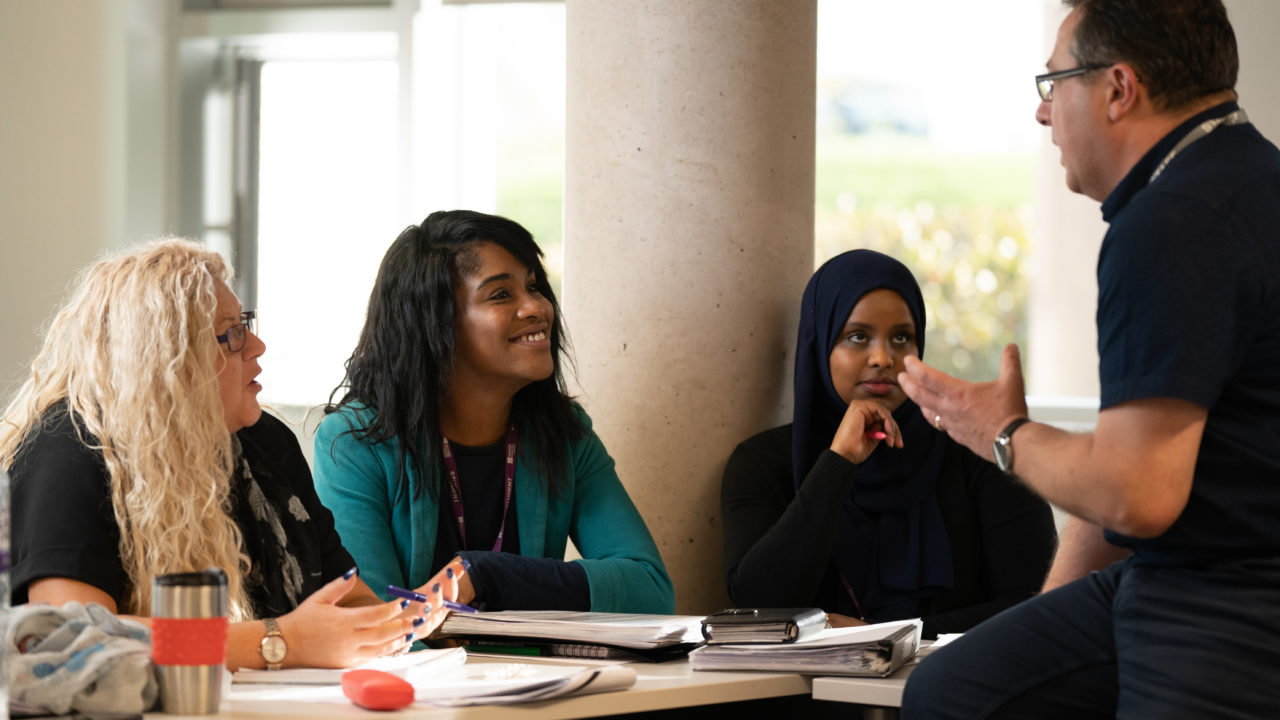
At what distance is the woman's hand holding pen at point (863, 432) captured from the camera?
10.0 feet

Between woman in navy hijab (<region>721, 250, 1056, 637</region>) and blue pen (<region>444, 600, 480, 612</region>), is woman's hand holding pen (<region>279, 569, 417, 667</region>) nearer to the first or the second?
blue pen (<region>444, 600, 480, 612</region>)

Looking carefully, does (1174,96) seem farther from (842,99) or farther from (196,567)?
(842,99)

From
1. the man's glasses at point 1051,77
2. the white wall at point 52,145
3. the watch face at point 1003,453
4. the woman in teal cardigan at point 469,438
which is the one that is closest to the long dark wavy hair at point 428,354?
the woman in teal cardigan at point 469,438

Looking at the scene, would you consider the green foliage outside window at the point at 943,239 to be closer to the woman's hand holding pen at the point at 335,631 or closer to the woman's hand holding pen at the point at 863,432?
the woman's hand holding pen at the point at 863,432

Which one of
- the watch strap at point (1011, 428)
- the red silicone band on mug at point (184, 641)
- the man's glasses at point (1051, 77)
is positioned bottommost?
the red silicone band on mug at point (184, 641)

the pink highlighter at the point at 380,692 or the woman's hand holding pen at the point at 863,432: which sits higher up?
the woman's hand holding pen at the point at 863,432

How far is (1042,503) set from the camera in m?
3.15

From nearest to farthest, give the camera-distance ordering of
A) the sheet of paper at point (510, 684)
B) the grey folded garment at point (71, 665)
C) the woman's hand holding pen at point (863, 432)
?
the grey folded garment at point (71, 665) → the sheet of paper at point (510, 684) → the woman's hand holding pen at point (863, 432)

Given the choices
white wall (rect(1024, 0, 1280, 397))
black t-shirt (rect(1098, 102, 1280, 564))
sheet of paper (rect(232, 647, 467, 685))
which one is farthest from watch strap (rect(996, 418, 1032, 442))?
white wall (rect(1024, 0, 1280, 397))

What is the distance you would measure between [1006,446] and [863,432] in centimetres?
125

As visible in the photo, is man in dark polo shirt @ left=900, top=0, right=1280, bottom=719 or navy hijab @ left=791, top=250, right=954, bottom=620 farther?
navy hijab @ left=791, top=250, right=954, bottom=620

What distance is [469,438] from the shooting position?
3.06 metres

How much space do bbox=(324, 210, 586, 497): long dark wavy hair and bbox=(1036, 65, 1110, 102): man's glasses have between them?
1.46 metres

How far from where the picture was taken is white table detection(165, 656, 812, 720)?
1656mm
